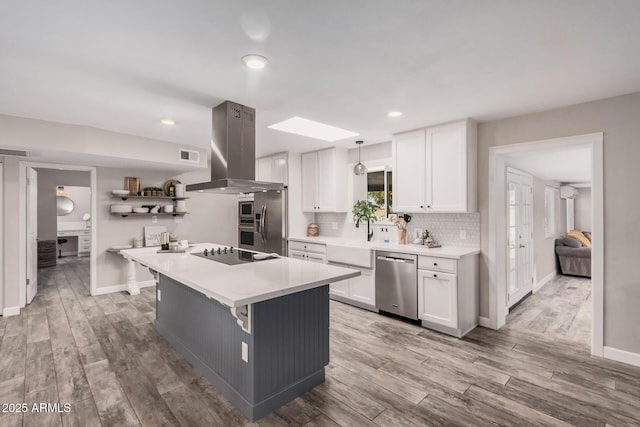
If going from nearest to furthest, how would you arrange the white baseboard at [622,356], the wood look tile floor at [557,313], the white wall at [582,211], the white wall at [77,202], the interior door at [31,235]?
1. the white baseboard at [622,356]
2. the wood look tile floor at [557,313]
3. the interior door at [31,235]
4. the white wall at [582,211]
5. the white wall at [77,202]

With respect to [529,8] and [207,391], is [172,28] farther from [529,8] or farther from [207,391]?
[207,391]

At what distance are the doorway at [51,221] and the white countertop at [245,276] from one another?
251 cm

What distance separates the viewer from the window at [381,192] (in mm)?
4809

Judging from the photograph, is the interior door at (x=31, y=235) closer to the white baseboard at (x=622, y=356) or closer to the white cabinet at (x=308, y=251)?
the white cabinet at (x=308, y=251)

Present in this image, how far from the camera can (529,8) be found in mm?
1572

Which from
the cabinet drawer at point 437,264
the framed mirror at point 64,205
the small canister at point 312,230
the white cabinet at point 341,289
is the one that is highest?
the framed mirror at point 64,205

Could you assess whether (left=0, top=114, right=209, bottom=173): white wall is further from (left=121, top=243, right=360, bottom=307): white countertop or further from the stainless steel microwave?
(left=121, top=243, right=360, bottom=307): white countertop

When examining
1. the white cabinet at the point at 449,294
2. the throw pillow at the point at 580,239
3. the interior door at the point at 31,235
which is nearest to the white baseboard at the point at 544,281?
the throw pillow at the point at 580,239

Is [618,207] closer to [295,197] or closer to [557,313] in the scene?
[557,313]

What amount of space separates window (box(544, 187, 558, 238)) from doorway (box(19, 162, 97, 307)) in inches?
317

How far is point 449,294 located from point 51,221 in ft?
30.5

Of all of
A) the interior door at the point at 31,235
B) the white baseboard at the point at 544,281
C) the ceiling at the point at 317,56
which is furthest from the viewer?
the white baseboard at the point at 544,281

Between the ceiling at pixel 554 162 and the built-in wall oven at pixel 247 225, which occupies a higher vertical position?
the ceiling at pixel 554 162

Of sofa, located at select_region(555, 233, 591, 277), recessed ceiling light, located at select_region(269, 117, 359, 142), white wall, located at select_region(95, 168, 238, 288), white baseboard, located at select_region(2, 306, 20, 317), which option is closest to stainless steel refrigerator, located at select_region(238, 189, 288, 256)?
white wall, located at select_region(95, 168, 238, 288)
